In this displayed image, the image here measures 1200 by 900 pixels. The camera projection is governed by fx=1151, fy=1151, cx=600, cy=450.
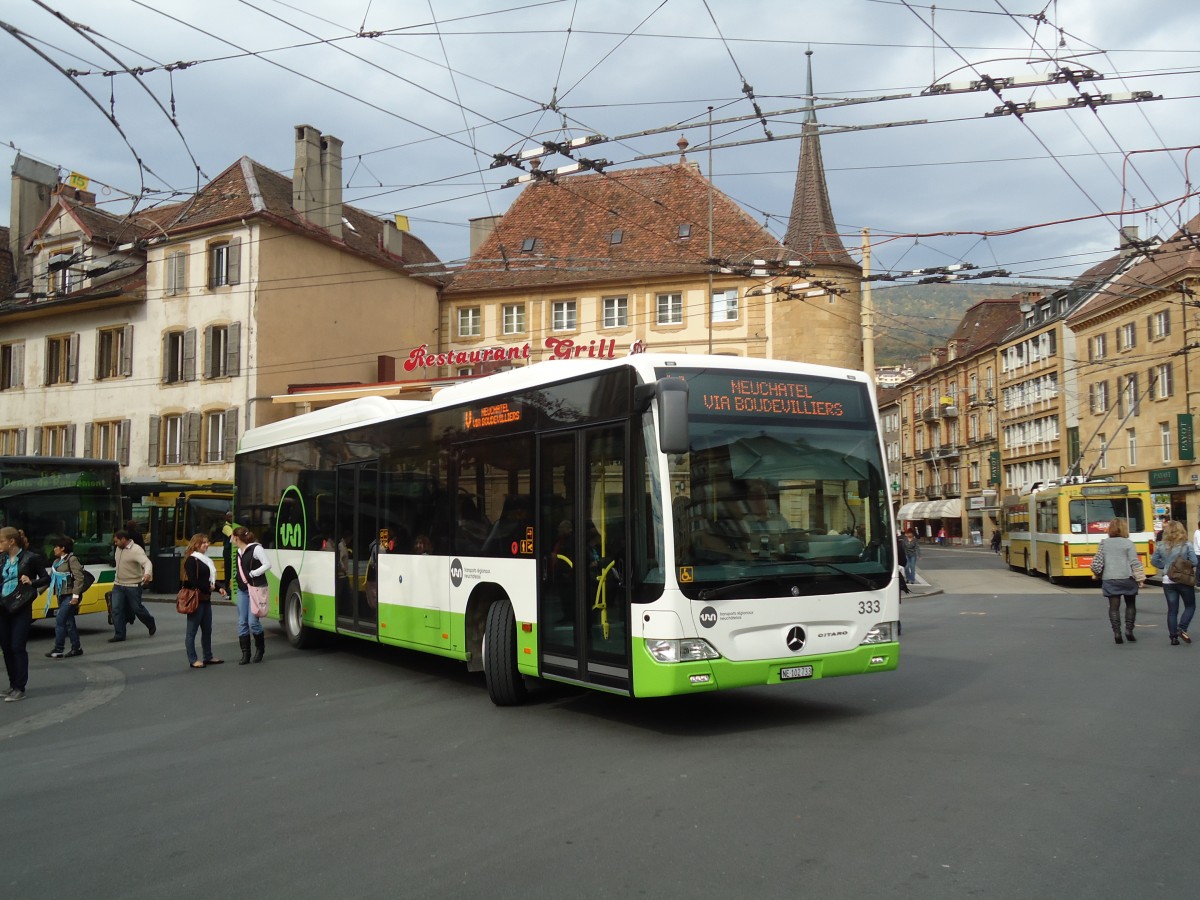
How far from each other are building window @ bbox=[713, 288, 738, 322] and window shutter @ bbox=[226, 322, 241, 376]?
57.8 feet

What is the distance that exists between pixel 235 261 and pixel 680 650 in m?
35.1

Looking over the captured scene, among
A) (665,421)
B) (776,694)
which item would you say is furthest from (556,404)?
(776,694)

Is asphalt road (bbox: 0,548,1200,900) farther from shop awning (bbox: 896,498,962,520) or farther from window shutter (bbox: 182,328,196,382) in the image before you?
shop awning (bbox: 896,498,962,520)

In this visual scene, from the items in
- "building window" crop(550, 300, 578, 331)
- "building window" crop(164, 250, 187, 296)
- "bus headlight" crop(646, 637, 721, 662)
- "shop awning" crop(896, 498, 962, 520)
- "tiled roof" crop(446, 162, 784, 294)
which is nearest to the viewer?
"bus headlight" crop(646, 637, 721, 662)

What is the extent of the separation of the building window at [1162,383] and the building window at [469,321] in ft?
100

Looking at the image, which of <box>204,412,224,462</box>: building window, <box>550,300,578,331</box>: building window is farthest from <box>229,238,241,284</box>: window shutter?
<box>550,300,578,331</box>: building window

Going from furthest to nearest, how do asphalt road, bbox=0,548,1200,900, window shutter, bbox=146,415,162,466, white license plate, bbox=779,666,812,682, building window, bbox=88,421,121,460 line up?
building window, bbox=88,421,121,460 < window shutter, bbox=146,415,162,466 < white license plate, bbox=779,666,812,682 < asphalt road, bbox=0,548,1200,900

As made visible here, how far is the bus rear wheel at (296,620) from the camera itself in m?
16.2

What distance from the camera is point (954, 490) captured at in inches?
3482

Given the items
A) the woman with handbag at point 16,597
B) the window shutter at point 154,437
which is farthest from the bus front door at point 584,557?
the window shutter at point 154,437

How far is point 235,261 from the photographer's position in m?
40.0

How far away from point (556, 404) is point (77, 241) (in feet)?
135

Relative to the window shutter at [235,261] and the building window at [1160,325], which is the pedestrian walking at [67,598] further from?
the building window at [1160,325]

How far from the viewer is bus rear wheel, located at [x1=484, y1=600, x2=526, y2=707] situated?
10453 mm
